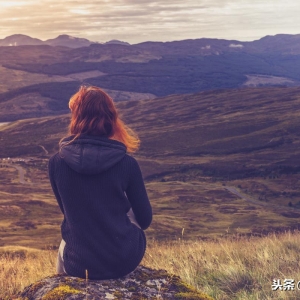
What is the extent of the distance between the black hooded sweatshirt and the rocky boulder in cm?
16

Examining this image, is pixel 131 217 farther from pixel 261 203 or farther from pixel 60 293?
pixel 261 203

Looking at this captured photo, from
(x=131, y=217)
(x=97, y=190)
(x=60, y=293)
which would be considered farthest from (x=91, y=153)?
(x=60, y=293)

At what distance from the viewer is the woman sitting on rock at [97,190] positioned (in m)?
5.01

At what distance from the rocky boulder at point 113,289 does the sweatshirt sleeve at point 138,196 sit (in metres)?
0.65

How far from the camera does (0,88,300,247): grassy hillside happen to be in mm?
52156

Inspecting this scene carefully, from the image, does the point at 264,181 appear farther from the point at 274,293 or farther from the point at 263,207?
the point at 274,293

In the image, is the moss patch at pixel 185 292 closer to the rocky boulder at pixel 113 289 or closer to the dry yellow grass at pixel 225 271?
the rocky boulder at pixel 113 289

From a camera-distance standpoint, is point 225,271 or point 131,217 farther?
point 225,271

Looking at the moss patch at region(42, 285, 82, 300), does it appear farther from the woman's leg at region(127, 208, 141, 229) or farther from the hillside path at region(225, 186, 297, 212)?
the hillside path at region(225, 186, 297, 212)

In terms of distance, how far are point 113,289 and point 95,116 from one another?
1.85 m

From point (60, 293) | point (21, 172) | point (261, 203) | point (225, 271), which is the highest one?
point (60, 293)

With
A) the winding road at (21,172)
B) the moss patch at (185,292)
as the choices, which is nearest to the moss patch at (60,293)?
the moss patch at (185,292)

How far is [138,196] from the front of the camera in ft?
17.3

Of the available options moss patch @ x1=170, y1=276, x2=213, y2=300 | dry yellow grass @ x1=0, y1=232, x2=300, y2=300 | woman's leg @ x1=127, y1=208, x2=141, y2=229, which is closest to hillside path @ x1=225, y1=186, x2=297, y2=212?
dry yellow grass @ x1=0, y1=232, x2=300, y2=300
